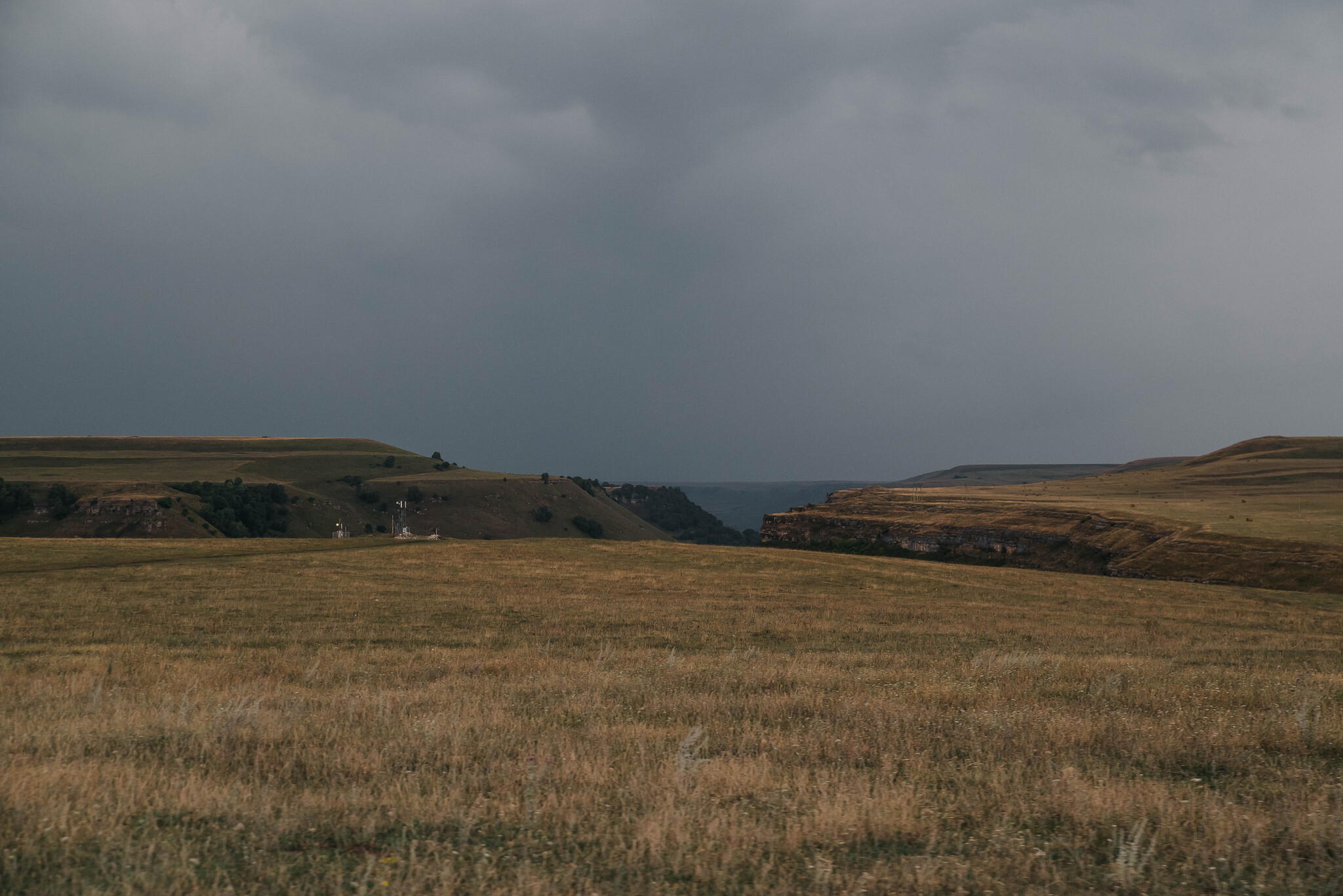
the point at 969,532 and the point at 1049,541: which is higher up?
the point at 969,532

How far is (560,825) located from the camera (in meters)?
6.17

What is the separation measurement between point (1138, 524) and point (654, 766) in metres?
70.1

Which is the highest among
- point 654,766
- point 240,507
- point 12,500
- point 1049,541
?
point 654,766

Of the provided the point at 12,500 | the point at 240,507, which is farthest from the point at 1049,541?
the point at 12,500

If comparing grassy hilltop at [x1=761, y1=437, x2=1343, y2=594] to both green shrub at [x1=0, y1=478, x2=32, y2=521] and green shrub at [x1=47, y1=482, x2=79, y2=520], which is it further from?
green shrub at [x1=0, y1=478, x2=32, y2=521]

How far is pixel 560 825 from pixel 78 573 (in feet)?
128

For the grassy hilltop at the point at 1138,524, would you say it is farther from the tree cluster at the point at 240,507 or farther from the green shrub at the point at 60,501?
the green shrub at the point at 60,501

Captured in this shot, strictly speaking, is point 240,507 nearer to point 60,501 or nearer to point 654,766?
point 60,501

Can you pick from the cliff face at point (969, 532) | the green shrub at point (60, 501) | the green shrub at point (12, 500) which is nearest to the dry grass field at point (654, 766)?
the cliff face at point (969, 532)

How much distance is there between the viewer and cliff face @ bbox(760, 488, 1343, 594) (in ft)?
154

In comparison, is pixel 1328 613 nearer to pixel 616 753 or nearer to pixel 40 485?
pixel 616 753

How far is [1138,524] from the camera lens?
215 ft

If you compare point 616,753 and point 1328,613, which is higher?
point 616,753

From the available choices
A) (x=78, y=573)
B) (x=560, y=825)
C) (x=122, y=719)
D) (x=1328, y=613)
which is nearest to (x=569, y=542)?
(x=78, y=573)
